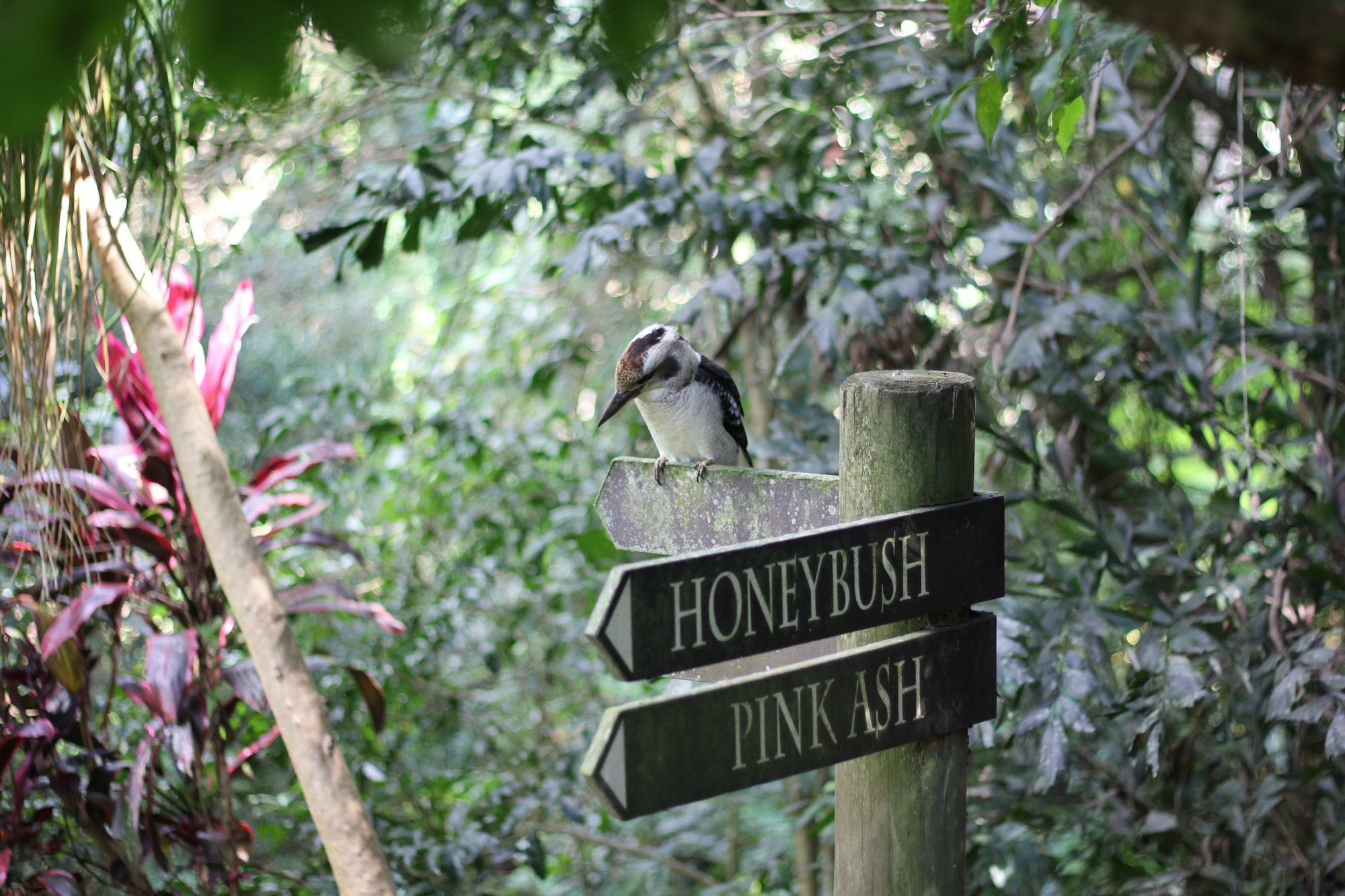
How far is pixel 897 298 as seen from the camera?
256 centimetres

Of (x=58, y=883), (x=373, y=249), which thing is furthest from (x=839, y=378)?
(x=58, y=883)

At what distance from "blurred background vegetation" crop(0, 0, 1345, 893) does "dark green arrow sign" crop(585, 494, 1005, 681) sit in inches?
22.8

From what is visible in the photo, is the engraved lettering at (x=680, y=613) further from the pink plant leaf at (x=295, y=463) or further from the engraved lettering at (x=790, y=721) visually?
the pink plant leaf at (x=295, y=463)

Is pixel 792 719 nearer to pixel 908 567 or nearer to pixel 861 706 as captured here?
pixel 861 706

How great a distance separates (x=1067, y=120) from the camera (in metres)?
1.94

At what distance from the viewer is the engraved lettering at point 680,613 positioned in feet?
4.05

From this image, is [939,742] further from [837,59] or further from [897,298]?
[837,59]

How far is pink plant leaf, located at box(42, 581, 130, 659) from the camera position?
2.17 m

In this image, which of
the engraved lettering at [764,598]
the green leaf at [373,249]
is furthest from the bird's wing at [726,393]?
the engraved lettering at [764,598]

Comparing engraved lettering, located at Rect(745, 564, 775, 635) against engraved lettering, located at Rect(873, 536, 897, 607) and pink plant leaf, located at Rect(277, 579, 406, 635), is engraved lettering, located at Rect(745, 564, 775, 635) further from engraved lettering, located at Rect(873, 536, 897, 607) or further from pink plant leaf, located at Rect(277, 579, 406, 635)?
pink plant leaf, located at Rect(277, 579, 406, 635)

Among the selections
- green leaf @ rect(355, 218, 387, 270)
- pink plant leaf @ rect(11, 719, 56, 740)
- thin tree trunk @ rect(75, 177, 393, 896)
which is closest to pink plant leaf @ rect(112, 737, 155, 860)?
pink plant leaf @ rect(11, 719, 56, 740)

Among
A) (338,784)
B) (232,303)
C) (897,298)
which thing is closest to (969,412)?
(897,298)

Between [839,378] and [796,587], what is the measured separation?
237 centimetres

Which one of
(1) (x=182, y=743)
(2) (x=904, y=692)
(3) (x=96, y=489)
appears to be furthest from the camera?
(3) (x=96, y=489)
